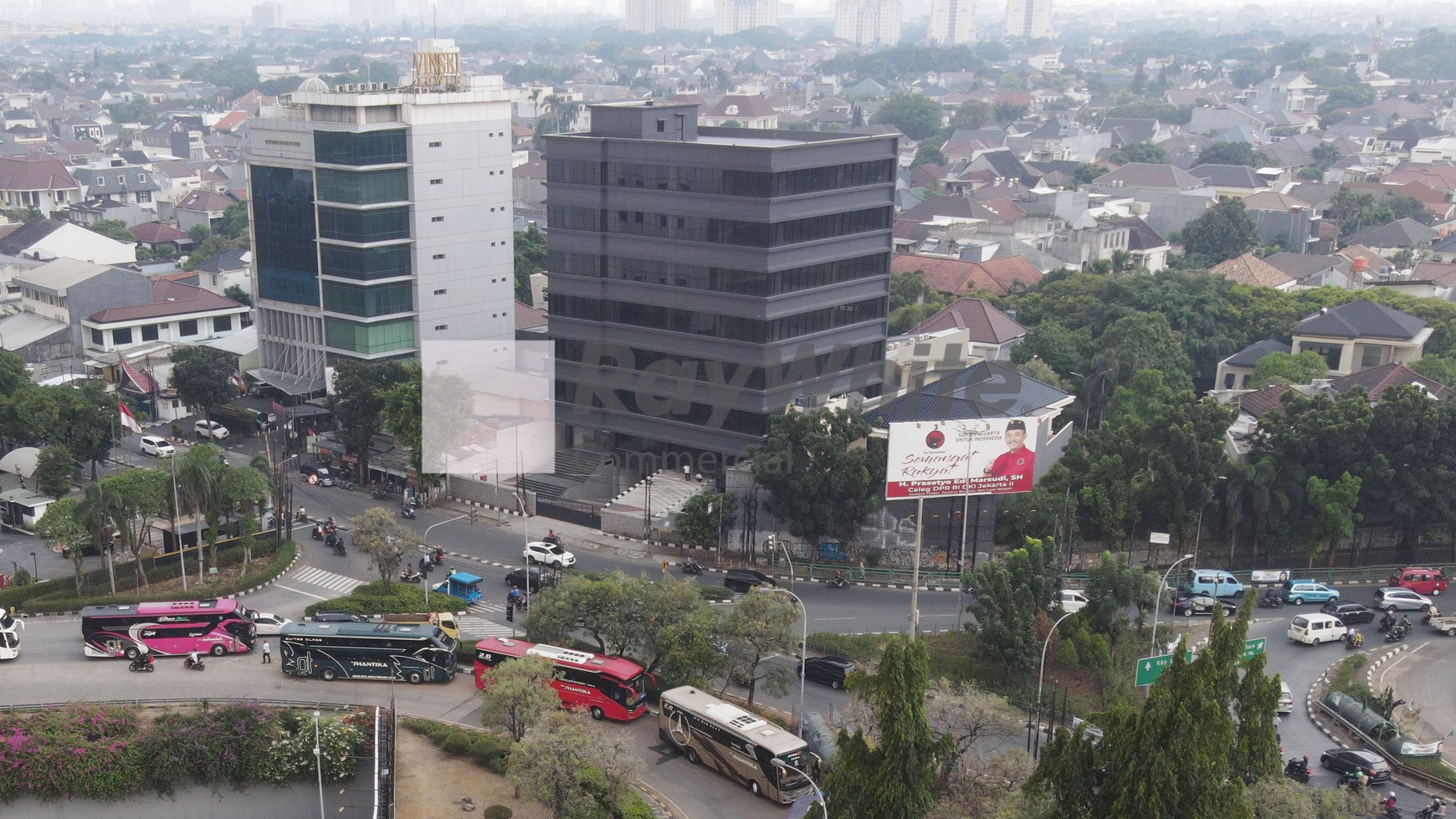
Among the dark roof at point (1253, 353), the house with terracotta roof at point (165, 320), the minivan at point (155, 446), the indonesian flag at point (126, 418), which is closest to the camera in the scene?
the indonesian flag at point (126, 418)

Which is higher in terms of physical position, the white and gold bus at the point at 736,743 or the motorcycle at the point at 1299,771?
the white and gold bus at the point at 736,743

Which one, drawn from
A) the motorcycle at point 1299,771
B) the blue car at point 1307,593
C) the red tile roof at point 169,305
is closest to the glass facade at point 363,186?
the red tile roof at point 169,305

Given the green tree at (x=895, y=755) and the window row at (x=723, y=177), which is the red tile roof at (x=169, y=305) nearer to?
the window row at (x=723, y=177)

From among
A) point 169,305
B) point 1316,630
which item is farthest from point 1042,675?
point 169,305

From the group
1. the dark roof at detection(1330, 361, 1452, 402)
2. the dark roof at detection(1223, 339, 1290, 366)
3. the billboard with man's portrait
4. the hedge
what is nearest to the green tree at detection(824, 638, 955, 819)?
the billboard with man's portrait

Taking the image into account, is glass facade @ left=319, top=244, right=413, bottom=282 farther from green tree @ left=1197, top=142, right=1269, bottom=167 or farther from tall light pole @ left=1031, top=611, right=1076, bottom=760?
A: green tree @ left=1197, top=142, right=1269, bottom=167

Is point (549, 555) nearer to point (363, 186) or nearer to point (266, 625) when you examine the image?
point (266, 625)

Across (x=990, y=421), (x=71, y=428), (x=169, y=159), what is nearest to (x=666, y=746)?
(x=990, y=421)

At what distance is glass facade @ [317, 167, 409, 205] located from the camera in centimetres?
6819

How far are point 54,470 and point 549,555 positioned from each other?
A: 22.7 metres

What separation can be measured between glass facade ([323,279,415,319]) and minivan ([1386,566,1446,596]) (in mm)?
50226

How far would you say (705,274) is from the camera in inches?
2227

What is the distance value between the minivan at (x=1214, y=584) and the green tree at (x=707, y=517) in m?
18.0

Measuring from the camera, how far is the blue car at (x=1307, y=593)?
50.5 m
